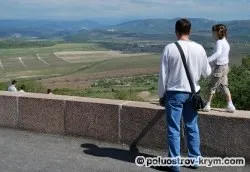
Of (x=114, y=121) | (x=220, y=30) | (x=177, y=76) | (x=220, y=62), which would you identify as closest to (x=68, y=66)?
(x=114, y=121)

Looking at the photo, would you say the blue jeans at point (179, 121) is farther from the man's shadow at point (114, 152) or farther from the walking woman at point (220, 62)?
the man's shadow at point (114, 152)

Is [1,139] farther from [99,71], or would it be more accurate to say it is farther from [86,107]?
[99,71]

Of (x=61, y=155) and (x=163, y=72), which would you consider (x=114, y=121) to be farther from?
(x=163, y=72)

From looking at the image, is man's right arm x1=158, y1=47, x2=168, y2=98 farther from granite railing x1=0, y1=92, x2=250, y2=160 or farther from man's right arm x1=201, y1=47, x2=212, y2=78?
granite railing x1=0, y1=92, x2=250, y2=160

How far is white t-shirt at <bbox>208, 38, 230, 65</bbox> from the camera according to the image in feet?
18.3

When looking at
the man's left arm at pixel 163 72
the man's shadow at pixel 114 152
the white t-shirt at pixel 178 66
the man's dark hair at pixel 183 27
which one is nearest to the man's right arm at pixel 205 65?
the white t-shirt at pixel 178 66

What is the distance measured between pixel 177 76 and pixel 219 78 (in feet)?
4.41

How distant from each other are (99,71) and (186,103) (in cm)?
10039

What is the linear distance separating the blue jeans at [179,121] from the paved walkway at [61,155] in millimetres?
284

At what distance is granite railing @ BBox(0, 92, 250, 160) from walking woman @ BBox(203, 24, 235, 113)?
35 cm

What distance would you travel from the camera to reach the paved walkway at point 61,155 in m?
5.08

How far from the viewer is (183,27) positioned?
4625 millimetres

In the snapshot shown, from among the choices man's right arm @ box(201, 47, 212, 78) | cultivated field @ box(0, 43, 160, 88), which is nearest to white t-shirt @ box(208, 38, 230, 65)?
man's right arm @ box(201, 47, 212, 78)

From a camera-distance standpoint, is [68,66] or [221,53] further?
[68,66]
